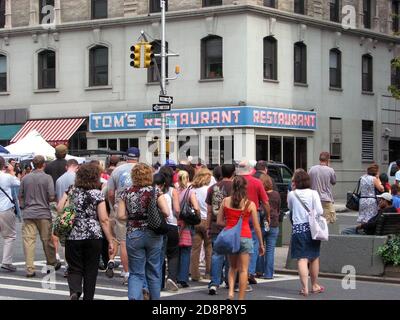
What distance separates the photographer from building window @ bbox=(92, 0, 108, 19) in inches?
1565

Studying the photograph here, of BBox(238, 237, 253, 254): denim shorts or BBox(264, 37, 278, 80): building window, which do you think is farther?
BBox(264, 37, 278, 80): building window

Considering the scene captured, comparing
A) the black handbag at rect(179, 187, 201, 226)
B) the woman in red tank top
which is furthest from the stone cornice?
the woman in red tank top

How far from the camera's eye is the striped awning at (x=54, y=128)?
39656 millimetres

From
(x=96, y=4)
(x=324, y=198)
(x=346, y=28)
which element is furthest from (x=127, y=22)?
(x=324, y=198)

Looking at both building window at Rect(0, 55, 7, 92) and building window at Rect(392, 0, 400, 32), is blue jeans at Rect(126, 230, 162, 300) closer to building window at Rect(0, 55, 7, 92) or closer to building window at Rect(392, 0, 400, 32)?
building window at Rect(0, 55, 7, 92)

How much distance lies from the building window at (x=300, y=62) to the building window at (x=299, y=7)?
4.96 ft

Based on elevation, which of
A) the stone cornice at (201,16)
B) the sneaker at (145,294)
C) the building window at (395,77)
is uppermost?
the stone cornice at (201,16)

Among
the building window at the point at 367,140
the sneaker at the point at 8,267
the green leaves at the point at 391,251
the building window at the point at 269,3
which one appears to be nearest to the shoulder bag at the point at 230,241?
the green leaves at the point at 391,251

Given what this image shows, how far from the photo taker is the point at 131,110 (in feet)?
127

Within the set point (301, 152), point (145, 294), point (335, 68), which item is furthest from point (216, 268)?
point (335, 68)

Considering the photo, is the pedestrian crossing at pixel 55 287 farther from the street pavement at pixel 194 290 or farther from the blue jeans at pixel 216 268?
the blue jeans at pixel 216 268

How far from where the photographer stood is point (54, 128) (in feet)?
133

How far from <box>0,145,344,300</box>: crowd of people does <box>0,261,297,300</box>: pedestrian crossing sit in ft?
0.64

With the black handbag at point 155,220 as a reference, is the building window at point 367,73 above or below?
above
